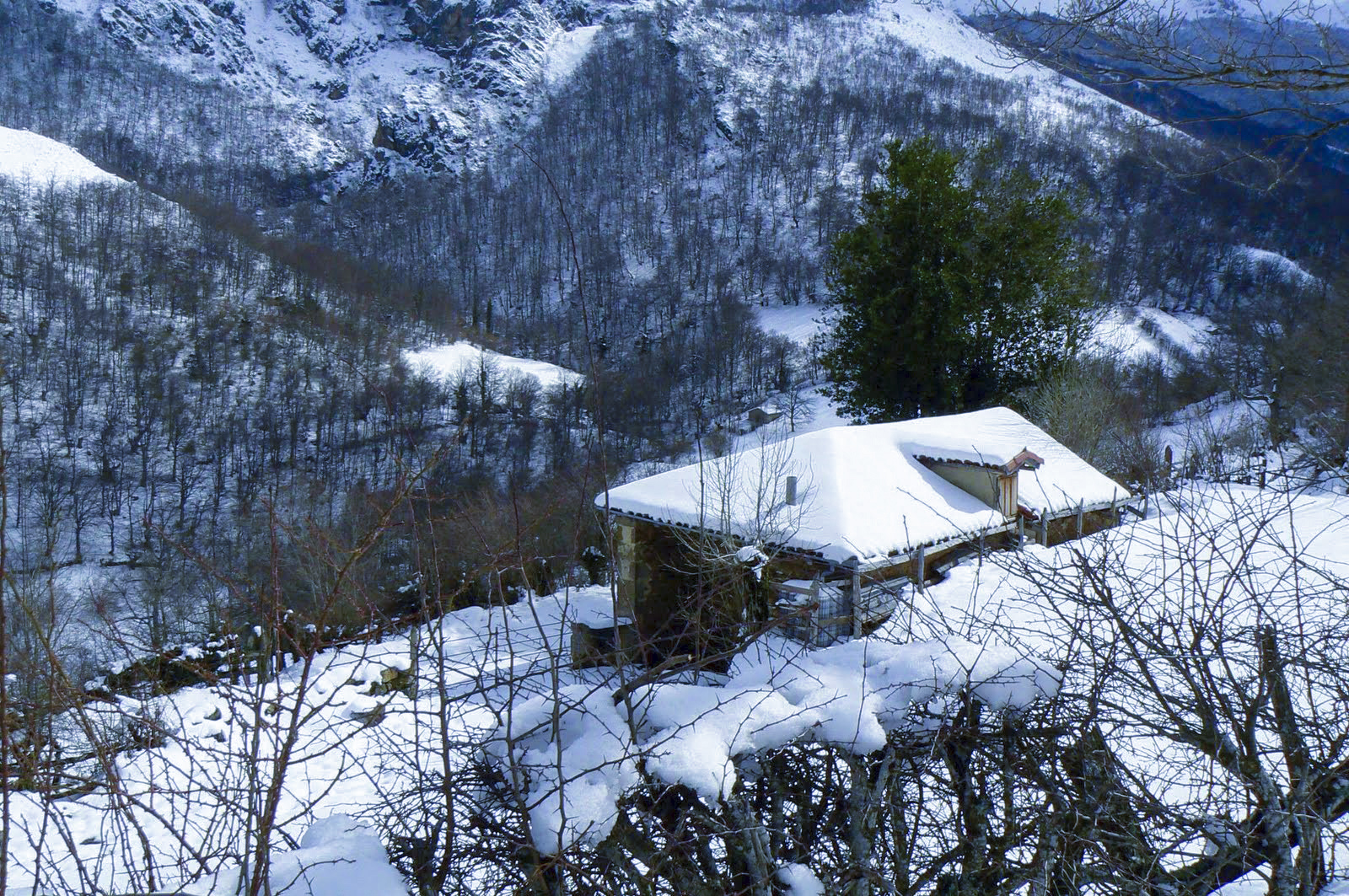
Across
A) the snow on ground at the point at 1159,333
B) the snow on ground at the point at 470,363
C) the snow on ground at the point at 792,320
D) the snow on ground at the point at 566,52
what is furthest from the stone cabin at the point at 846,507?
the snow on ground at the point at 566,52

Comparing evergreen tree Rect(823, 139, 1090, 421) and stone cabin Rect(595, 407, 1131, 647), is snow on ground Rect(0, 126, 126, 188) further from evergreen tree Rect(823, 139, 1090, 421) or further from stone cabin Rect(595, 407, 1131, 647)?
stone cabin Rect(595, 407, 1131, 647)

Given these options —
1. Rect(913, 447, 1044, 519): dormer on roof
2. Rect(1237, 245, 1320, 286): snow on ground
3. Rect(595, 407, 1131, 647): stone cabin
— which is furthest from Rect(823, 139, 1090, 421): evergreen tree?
Rect(1237, 245, 1320, 286): snow on ground

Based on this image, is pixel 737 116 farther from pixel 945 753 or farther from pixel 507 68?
pixel 945 753

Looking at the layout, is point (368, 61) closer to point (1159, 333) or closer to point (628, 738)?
point (1159, 333)

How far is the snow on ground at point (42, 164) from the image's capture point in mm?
57562

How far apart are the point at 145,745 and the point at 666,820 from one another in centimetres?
110

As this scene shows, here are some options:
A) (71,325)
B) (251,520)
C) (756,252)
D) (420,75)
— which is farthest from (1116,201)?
(420,75)

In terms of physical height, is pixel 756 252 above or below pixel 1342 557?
below

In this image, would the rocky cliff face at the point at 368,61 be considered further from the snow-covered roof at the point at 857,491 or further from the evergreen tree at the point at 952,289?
the snow-covered roof at the point at 857,491

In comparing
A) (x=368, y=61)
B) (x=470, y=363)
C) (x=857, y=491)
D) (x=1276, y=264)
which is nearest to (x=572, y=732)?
(x=857, y=491)

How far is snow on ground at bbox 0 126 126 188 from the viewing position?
5756 cm

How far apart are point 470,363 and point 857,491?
143 ft

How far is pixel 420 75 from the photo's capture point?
4668 inches

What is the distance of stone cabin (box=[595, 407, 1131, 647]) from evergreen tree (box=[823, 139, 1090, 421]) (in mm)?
4282
